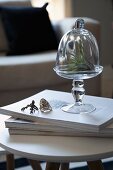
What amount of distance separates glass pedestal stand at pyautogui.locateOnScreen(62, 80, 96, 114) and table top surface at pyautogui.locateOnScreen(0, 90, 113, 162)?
13 centimetres

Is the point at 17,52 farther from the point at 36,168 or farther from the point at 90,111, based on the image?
the point at 90,111

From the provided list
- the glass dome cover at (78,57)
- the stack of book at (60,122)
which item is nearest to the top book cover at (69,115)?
the stack of book at (60,122)

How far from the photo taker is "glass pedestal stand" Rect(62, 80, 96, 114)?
1152 millimetres

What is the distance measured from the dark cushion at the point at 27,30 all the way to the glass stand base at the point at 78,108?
1.42 meters

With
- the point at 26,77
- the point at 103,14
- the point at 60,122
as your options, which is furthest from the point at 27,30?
the point at 60,122

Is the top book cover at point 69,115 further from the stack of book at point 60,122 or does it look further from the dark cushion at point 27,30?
A: the dark cushion at point 27,30

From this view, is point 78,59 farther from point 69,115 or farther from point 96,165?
point 96,165

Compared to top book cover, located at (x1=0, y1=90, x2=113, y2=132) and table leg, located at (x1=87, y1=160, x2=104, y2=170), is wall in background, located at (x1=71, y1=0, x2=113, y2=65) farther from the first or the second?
table leg, located at (x1=87, y1=160, x2=104, y2=170)

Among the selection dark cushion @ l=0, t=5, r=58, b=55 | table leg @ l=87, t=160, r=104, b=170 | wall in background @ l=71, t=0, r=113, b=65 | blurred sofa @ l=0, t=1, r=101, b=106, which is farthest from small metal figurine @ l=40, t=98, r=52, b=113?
wall in background @ l=71, t=0, r=113, b=65

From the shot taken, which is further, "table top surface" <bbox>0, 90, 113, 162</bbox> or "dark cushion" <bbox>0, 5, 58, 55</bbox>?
"dark cushion" <bbox>0, 5, 58, 55</bbox>

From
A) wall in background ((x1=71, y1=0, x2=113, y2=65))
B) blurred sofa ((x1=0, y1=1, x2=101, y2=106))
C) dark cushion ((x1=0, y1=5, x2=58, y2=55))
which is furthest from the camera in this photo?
wall in background ((x1=71, y1=0, x2=113, y2=65))

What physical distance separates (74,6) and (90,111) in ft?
7.98

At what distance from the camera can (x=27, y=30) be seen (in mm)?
2553

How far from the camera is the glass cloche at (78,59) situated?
1123mm
